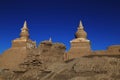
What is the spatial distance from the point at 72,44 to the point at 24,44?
1000 centimetres

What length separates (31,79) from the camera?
28.9 m

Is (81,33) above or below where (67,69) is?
above

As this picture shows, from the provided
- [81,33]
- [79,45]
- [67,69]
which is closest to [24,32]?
[81,33]

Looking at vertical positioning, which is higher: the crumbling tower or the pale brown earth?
the crumbling tower

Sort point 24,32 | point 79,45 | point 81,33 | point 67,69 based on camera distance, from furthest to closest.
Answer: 1. point 24,32
2. point 81,33
3. point 79,45
4. point 67,69

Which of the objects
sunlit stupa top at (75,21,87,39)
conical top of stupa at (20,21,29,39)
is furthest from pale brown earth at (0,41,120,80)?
conical top of stupa at (20,21,29,39)

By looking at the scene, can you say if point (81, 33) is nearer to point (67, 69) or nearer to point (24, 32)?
point (24, 32)

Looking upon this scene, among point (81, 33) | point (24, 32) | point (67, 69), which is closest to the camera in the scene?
point (67, 69)

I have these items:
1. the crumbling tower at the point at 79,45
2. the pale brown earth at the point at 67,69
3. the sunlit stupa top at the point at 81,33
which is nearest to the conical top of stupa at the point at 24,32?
the crumbling tower at the point at 79,45

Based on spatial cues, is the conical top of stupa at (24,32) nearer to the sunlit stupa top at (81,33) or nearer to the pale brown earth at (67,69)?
the sunlit stupa top at (81,33)

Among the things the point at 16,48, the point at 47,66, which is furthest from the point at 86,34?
the point at 47,66

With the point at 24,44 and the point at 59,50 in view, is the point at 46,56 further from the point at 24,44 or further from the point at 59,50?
the point at 24,44

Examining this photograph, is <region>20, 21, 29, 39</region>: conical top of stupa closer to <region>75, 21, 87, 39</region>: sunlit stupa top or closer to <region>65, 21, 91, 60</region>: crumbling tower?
<region>65, 21, 91, 60</region>: crumbling tower

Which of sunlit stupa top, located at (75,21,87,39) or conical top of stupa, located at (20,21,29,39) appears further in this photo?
conical top of stupa, located at (20,21,29,39)
